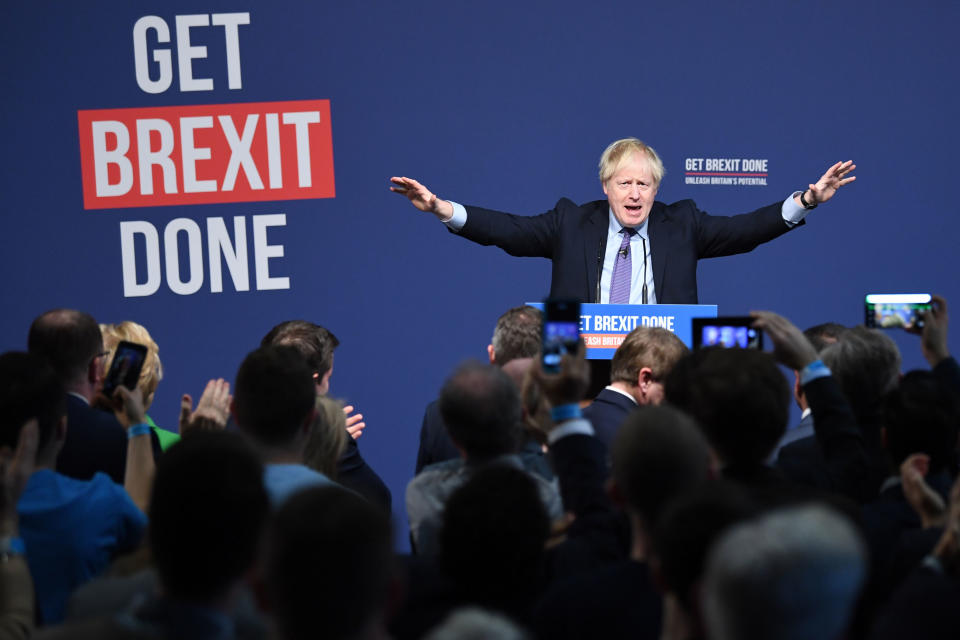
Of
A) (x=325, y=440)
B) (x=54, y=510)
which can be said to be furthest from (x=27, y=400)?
(x=325, y=440)

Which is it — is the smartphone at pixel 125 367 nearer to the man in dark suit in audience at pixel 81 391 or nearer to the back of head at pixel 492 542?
the man in dark suit in audience at pixel 81 391

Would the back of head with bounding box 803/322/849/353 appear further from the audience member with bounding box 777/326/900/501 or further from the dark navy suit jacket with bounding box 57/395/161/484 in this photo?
the dark navy suit jacket with bounding box 57/395/161/484

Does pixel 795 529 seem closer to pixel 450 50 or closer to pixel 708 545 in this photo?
pixel 708 545

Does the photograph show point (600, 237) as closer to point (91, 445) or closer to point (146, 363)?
point (146, 363)

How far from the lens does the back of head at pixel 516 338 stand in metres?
3.24

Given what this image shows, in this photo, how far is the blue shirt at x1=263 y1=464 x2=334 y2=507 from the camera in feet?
6.63

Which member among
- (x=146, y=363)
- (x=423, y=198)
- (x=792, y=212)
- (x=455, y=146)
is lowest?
(x=146, y=363)

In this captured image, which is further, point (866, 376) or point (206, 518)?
point (866, 376)

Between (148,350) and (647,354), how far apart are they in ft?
4.89

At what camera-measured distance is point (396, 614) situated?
1.60 m

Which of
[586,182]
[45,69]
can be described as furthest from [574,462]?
[45,69]

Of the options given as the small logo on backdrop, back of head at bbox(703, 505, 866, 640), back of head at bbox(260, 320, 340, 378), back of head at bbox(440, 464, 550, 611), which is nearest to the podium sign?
back of head at bbox(260, 320, 340, 378)

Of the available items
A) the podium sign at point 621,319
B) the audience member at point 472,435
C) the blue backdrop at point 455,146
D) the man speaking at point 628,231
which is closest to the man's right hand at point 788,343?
the audience member at point 472,435

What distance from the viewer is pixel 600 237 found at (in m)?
4.35
